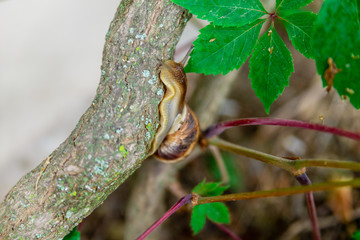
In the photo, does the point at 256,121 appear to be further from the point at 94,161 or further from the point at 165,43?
the point at 94,161

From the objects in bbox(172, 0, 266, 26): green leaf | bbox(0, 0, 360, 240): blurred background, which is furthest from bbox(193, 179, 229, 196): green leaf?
bbox(0, 0, 360, 240): blurred background

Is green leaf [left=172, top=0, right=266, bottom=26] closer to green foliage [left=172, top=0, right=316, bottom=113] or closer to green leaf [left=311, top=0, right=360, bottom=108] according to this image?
green foliage [left=172, top=0, right=316, bottom=113]

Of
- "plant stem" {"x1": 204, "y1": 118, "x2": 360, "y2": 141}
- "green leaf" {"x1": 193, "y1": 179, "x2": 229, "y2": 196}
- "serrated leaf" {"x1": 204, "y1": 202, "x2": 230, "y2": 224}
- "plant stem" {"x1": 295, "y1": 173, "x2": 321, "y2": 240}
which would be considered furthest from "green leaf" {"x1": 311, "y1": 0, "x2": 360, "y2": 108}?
"serrated leaf" {"x1": 204, "y1": 202, "x2": 230, "y2": 224}

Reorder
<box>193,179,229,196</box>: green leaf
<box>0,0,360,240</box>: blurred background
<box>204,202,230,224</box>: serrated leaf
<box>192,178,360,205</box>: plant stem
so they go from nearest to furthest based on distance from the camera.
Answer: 1. <box>192,178,360,205</box>: plant stem
2. <box>193,179,229,196</box>: green leaf
3. <box>204,202,230,224</box>: serrated leaf
4. <box>0,0,360,240</box>: blurred background

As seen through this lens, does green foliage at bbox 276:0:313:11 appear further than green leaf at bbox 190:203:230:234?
No

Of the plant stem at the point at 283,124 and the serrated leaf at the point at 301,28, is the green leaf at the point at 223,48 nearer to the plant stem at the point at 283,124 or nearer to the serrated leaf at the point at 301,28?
the serrated leaf at the point at 301,28

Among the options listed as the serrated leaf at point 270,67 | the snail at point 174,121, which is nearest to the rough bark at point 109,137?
the snail at point 174,121

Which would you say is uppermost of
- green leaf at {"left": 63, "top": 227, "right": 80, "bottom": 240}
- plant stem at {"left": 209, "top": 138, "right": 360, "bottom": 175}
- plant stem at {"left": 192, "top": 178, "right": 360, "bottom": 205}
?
green leaf at {"left": 63, "top": 227, "right": 80, "bottom": 240}

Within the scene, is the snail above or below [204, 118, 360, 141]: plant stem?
above

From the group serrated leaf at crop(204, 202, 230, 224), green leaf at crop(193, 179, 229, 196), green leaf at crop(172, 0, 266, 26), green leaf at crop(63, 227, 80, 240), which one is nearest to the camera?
green leaf at crop(172, 0, 266, 26)
